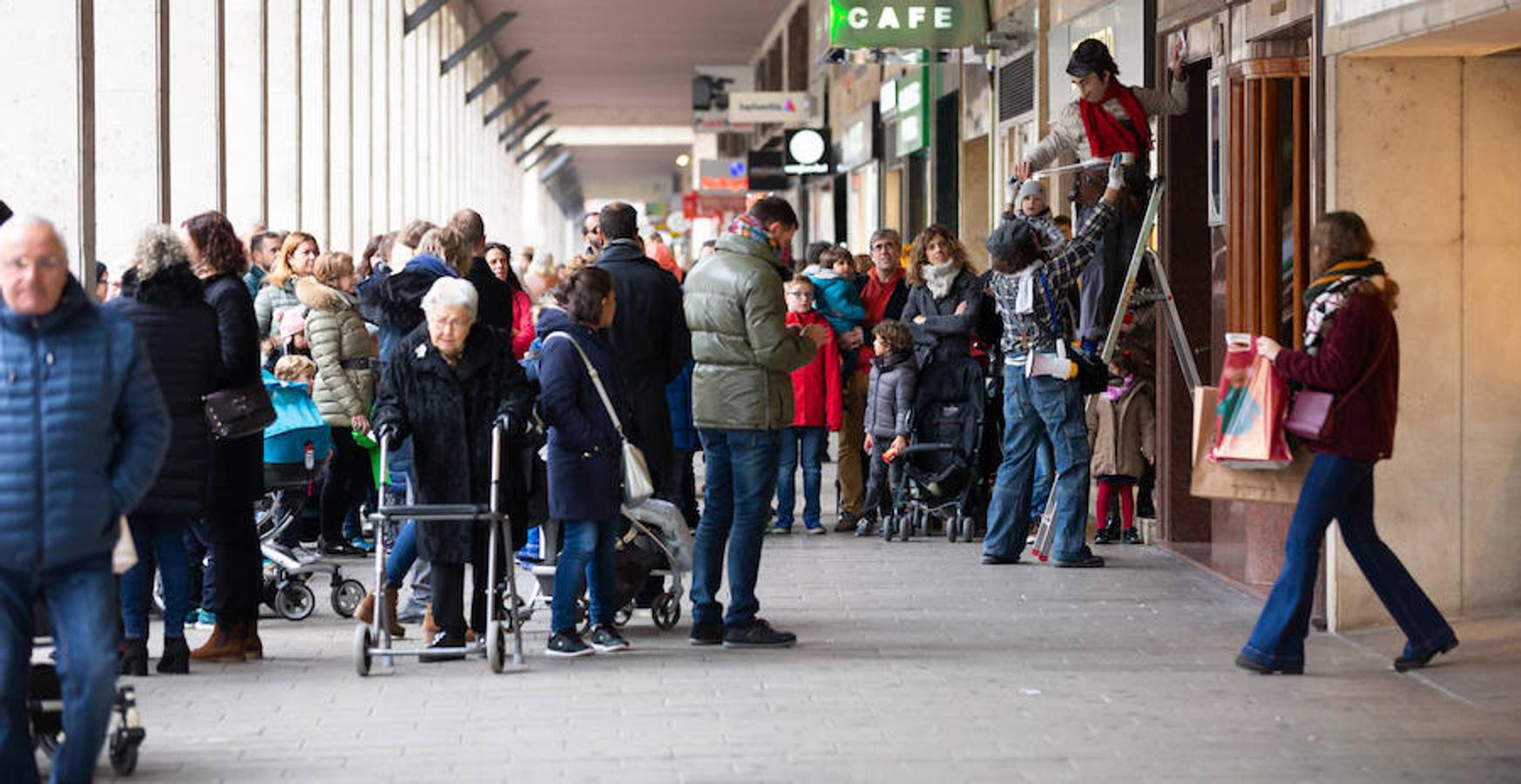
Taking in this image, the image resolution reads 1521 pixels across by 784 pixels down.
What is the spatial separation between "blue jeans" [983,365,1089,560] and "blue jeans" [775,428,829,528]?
1.94 metres

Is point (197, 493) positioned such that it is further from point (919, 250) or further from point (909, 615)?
point (919, 250)

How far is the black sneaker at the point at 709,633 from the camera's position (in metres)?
8.97

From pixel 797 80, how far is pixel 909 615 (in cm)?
2757

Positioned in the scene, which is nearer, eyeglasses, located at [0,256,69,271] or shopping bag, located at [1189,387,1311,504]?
eyeglasses, located at [0,256,69,271]

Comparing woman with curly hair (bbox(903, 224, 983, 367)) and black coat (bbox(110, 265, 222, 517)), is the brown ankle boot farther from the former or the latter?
woman with curly hair (bbox(903, 224, 983, 367))

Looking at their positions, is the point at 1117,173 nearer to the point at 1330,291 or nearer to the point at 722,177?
the point at 1330,291

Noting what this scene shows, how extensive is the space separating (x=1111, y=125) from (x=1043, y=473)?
2090mm

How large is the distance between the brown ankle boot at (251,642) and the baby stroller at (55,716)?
2.16 m

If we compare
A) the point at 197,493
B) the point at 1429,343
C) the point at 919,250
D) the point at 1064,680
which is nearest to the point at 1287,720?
the point at 1064,680

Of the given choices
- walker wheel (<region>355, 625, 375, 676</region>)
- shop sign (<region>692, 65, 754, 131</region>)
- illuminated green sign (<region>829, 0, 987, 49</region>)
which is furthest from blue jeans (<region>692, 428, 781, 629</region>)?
shop sign (<region>692, 65, 754, 131</region>)

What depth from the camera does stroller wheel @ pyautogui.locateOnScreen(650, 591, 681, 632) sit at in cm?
938

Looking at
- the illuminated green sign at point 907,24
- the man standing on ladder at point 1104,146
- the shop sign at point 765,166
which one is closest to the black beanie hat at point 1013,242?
the man standing on ladder at point 1104,146

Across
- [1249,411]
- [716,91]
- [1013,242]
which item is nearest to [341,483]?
[1013,242]

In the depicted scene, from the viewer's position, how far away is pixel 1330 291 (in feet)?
25.7
